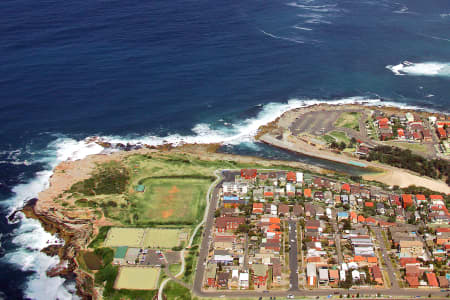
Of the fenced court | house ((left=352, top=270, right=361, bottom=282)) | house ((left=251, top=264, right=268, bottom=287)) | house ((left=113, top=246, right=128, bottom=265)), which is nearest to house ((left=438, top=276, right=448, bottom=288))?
house ((left=352, top=270, right=361, bottom=282))

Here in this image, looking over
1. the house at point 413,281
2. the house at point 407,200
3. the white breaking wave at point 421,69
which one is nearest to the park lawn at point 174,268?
the house at point 413,281

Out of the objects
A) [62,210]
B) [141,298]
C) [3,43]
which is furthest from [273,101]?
[3,43]

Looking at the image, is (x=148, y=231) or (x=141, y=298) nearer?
(x=141, y=298)

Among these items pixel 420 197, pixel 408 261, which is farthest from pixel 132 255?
pixel 420 197

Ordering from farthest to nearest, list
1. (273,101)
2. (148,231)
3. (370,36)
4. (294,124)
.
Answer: (370,36) → (273,101) → (294,124) → (148,231)

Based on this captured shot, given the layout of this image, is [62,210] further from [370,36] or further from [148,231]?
[370,36]
